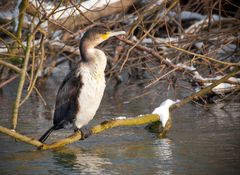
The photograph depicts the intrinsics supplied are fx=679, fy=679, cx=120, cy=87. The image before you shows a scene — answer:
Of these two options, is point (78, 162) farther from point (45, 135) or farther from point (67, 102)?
point (67, 102)

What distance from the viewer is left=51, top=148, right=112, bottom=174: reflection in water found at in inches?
224

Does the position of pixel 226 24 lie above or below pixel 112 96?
above

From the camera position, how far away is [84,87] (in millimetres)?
6672

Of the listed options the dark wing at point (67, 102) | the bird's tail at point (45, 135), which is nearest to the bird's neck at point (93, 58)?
the dark wing at point (67, 102)

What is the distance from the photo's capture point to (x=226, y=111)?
27.9 feet

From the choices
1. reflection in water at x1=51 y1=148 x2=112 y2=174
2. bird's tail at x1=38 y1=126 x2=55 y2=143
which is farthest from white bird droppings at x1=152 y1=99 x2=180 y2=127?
bird's tail at x1=38 y1=126 x2=55 y2=143

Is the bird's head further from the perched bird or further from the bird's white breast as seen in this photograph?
the bird's white breast

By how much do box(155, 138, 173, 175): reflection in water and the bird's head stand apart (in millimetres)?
1174

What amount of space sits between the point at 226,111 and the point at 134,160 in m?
2.78

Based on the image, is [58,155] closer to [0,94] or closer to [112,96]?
[112,96]

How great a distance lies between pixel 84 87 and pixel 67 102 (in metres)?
0.36

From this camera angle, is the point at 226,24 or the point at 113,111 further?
the point at 226,24

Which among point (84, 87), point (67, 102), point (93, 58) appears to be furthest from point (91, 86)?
point (67, 102)

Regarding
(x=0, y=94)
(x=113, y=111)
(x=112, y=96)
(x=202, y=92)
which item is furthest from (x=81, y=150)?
(x=0, y=94)
